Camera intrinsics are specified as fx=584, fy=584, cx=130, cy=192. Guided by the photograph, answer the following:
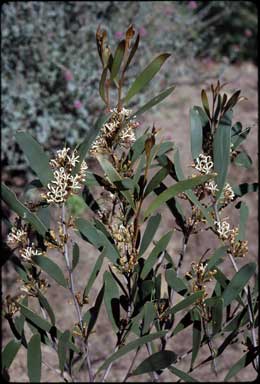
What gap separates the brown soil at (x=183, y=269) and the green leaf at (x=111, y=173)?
0.23 m

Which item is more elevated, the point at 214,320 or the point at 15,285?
the point at 15,285

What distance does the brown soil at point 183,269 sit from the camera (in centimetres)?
193

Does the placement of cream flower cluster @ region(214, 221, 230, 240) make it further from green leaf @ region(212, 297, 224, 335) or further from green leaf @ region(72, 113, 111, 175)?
green leaf @ region(72, 113, 111, 175)

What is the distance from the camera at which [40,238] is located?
85 centimetres

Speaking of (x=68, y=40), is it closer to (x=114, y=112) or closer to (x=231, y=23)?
(x=231, y=23)

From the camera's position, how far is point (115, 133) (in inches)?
29.9

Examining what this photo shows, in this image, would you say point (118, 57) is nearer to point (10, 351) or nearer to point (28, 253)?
point (28, 253)

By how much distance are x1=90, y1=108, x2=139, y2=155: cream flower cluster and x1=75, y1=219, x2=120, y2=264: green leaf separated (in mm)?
98

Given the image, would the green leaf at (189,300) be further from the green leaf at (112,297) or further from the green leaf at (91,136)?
the green leaf at (91,136)

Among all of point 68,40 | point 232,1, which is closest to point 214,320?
point 68,40

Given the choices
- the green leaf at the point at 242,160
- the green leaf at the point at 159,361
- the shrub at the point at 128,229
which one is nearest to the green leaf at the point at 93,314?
the shrub at the point at 128,229

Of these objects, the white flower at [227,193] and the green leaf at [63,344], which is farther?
the white flower at [227,193]

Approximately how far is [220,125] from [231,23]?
173 inches

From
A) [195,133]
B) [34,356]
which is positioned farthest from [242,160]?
[34,356]
